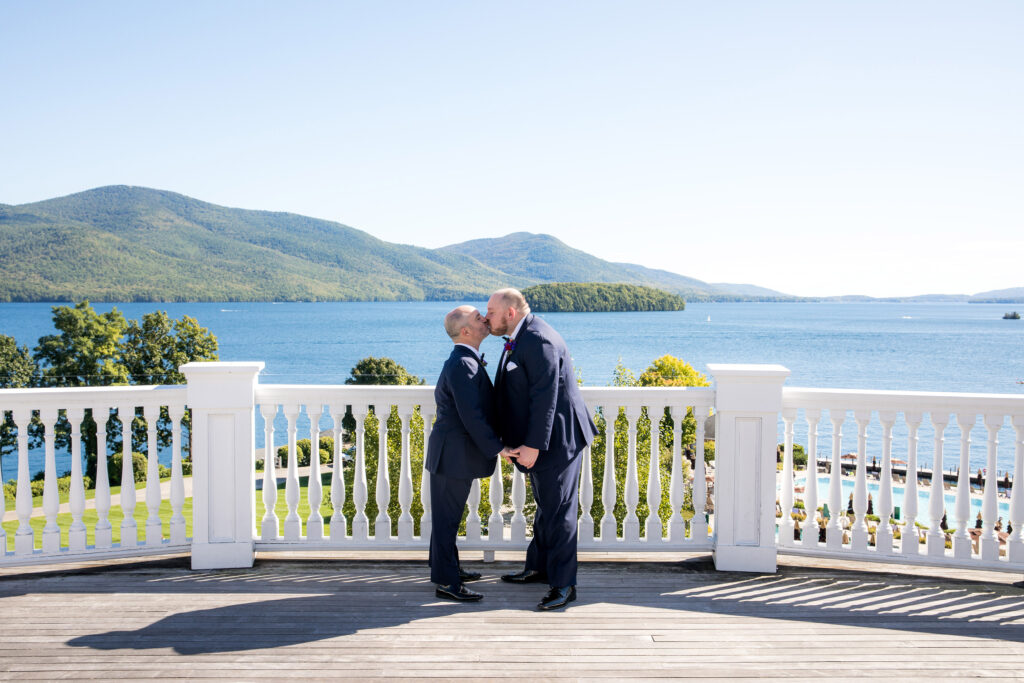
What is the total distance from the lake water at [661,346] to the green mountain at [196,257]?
601cm

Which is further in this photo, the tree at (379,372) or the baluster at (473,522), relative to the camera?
the tree at (379,372)

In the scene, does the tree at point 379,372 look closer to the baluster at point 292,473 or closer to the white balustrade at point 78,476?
the baluster at point 292,473

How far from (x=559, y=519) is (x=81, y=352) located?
32.7 meters

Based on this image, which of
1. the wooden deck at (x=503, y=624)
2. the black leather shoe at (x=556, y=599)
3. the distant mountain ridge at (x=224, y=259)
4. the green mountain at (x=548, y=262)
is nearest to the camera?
the wooden deck at (x=503, y=624)

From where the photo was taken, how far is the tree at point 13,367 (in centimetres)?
3238

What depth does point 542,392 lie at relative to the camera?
120 inches

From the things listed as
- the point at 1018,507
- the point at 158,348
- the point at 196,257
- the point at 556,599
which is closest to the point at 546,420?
the point at 556,599

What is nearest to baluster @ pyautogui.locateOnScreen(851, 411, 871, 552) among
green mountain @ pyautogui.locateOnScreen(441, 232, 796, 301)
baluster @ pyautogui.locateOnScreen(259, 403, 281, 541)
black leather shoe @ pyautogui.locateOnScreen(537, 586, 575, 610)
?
black leather shoe @ pyautogui.locateOnScreen(537, 586, 575, 610)

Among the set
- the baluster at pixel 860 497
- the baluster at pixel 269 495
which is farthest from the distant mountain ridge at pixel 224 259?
the baluster at pixel 860 497

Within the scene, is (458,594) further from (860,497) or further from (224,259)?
(224,259)

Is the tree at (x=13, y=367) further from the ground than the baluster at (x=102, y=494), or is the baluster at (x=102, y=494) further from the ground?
the baluster at (x=102, y=494)

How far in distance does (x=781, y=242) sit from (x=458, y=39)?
121 metres

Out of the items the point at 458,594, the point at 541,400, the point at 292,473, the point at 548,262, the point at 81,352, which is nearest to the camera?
the point at 541,400

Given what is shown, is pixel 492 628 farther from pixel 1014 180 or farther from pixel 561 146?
pixel 1014 180
